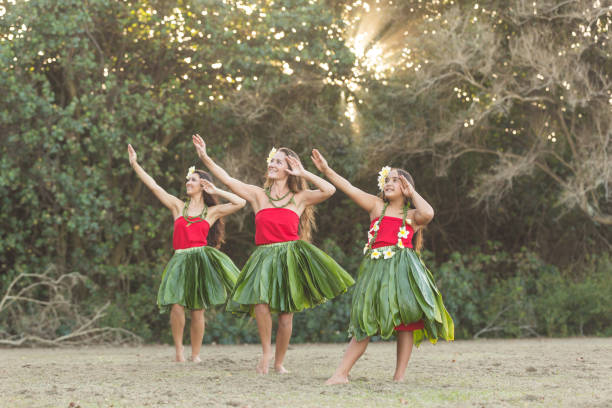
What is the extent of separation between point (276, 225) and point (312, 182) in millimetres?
496

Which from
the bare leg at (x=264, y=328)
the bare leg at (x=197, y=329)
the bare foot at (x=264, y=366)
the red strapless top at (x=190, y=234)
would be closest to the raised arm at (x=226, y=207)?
the red strapless top at (x=190, y=234)

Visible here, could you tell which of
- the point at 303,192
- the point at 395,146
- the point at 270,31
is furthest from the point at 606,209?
the point at 303,192

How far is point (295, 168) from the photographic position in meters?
6.36

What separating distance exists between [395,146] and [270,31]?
8.81 feet

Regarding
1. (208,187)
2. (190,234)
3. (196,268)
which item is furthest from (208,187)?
(196,268)

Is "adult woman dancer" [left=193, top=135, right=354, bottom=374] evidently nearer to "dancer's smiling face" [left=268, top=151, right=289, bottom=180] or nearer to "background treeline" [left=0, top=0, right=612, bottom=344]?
"dancer's smiling face" [left=268, top=151, right=289, bottom=180]

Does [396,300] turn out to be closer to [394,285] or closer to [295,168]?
[394,285]

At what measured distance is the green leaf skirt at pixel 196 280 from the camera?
24.7 ft

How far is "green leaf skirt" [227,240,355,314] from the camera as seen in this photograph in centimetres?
639

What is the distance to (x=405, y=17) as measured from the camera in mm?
13305

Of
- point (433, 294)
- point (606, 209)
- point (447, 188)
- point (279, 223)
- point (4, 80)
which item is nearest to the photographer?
point (433, 294)

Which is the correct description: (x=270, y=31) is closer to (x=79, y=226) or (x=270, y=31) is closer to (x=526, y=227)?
(x=79, y=226)

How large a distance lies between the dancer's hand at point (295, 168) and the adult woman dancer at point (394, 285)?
330 mm

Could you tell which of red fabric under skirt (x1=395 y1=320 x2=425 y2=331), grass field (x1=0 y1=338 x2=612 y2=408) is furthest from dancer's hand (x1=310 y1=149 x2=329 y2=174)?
grass field (x1=0 y1=338 x2=612 y2=408)
